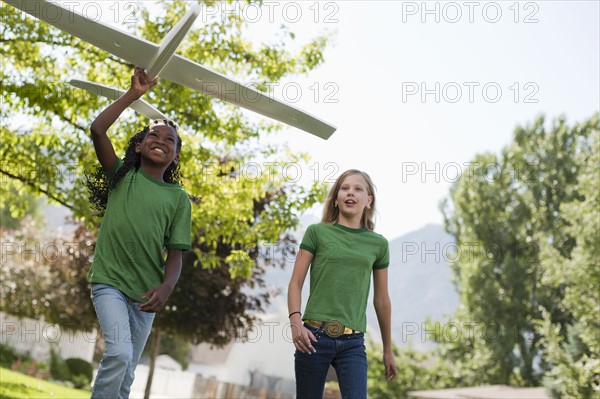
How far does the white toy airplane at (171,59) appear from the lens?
3.67 meters

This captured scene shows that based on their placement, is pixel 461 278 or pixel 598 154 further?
pixel 461 278

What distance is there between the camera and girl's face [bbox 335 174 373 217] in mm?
4418

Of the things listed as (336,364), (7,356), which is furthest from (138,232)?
(7,356)

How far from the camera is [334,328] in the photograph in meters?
4.05

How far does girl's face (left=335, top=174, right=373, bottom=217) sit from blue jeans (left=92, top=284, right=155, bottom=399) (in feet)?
4.59

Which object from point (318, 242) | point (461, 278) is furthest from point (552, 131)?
point (318, 242)

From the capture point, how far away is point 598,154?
894 inches

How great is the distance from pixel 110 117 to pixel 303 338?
158 centimetres

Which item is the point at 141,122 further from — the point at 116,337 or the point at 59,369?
the point at 59,369

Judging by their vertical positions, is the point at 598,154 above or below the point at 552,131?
below

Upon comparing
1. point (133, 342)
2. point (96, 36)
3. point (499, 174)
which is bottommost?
point (133, 342)

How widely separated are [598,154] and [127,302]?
21.7 metres

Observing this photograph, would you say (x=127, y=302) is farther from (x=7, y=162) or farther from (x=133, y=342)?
(x=7, y=162)

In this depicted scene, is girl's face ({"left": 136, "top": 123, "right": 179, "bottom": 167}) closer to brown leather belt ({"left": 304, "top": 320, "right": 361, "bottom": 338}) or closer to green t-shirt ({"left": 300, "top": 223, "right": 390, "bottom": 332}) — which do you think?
green t-shirt ({"left": 300, "top": 223, "right": 390, "bottom": 332})
